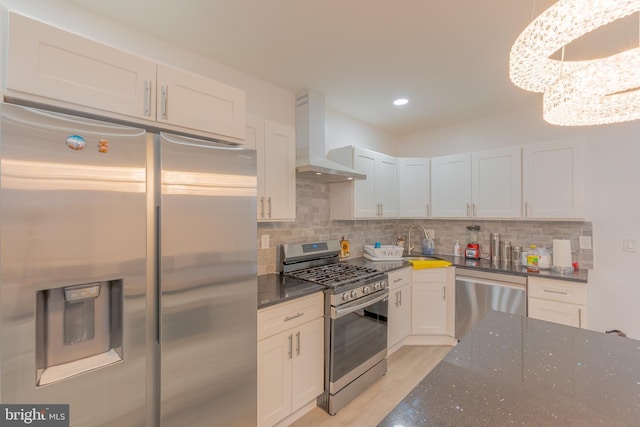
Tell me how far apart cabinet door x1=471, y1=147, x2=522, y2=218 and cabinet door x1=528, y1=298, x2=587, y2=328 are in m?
0.92

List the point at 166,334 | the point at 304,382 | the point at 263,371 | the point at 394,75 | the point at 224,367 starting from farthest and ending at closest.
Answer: the point at 394,75 < the point at 304,382 < the point at 263,371 < the point at 224,367 < the point at 166,334

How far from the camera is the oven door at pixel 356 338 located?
207cm

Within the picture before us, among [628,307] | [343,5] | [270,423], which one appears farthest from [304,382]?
[628,307]

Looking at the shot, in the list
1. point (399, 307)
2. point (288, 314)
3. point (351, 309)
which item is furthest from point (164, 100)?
point (399, 307)

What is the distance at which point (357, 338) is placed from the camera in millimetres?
2240

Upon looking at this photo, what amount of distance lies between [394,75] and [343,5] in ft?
3.11

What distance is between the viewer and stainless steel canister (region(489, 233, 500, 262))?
10.7 feet

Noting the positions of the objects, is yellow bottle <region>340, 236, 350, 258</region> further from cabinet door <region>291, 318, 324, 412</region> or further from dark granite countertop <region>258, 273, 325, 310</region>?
cabinet door <region>291, 318, 324, 412</region>

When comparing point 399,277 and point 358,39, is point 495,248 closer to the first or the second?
point 399,277

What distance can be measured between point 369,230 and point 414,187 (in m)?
0.83

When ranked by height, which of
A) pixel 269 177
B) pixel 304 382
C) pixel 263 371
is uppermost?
pixel 269 177

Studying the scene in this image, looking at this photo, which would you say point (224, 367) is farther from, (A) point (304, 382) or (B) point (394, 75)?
(B) point (394, 75)

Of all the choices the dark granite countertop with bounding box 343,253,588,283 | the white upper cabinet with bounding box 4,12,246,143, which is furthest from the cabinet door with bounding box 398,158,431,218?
the white upper cabinet with bounding box 4,12,246,143

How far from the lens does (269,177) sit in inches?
86.4
